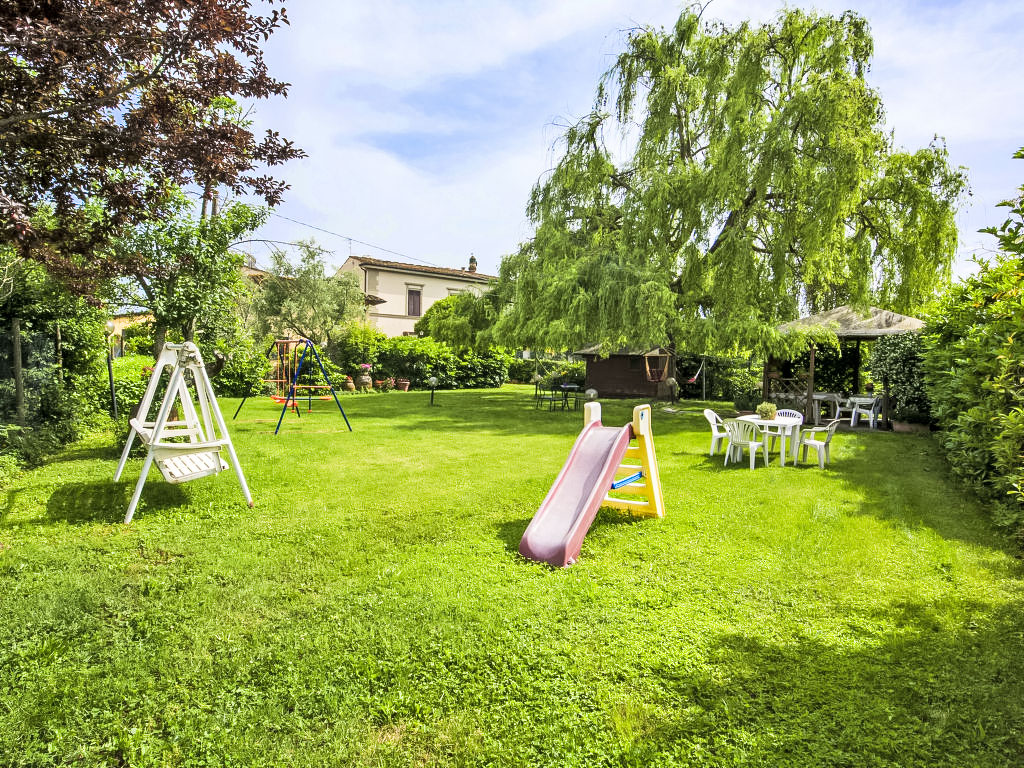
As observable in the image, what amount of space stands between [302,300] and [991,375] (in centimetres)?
2290

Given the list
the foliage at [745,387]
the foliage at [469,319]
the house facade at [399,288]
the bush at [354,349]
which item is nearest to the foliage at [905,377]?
the foliage at [745,387]

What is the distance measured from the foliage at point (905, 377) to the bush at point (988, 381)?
3419mm

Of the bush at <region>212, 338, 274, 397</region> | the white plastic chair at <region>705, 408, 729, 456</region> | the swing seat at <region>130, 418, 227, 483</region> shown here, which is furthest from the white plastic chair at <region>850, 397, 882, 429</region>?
the bush at <region>212, 338, 274, 397</region>

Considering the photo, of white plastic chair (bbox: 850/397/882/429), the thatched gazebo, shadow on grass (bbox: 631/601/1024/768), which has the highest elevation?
the thatched gazebo

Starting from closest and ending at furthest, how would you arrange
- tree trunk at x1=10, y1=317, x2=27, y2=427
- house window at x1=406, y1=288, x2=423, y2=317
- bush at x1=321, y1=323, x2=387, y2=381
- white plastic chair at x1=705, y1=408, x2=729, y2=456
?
tree trunk at x1=10, y1=317, x2=27, y2=427, white plastic chair at x1=705, y1=408, x2=729, y2=456, bush at x1=321, y1=323, x2=387, y2=381, house window at x1=406, y1=288, x2=423, y2=317

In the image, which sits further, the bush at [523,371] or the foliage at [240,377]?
the bush at [523,371]

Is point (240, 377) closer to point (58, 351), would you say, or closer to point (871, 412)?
point (58, 351)

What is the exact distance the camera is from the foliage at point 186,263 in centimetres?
802

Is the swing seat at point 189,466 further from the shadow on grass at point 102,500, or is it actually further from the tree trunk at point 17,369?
Answer: the tree trunk at point 17,369

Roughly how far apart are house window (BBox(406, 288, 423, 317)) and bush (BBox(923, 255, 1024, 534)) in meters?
30.2

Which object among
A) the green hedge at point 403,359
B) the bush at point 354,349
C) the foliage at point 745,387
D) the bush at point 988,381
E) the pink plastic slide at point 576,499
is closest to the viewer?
the pink plastic slide at point 576,499

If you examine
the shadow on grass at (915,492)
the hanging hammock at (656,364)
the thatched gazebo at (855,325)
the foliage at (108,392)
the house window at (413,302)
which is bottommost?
the shadow on grass at (915,492)

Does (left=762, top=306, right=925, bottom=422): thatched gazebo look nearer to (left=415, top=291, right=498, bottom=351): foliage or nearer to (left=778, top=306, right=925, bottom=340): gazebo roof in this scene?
(left=778, top=306, right=925, bottom=340): gazebo roof

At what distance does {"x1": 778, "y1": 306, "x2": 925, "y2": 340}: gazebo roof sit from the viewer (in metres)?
12.4
